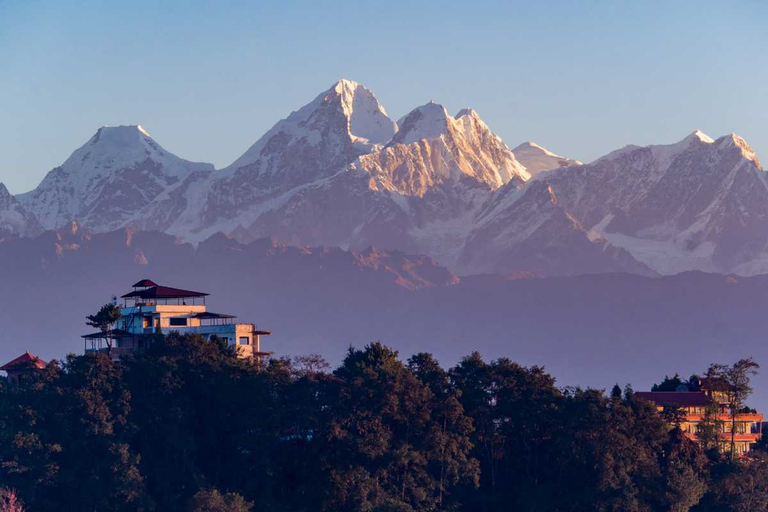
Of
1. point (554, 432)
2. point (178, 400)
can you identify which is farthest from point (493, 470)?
point (178, 400)

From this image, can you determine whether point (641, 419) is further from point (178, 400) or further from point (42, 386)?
point (42, 386)

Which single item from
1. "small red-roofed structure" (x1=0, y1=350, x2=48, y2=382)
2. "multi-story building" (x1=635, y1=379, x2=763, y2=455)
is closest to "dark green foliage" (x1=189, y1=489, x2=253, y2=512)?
"small red-roofed structure" (x1=0, y1=350, x2=48, y2=382)

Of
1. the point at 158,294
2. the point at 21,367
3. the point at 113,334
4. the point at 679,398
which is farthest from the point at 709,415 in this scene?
the point at 21,367

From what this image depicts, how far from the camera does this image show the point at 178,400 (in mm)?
160625

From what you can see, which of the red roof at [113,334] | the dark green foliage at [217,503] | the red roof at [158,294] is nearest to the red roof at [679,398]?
the red roof at [158,294]

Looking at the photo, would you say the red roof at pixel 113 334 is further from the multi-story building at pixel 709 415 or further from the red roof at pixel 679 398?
the multi-story building at pixel 709 415

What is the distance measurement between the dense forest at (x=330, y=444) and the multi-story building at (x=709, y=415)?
11226 millimetres

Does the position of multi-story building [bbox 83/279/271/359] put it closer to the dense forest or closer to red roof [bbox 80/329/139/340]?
red roof [bbox 80/329/139/340]

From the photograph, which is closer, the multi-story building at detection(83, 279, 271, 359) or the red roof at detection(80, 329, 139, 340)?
the red roof at detection(80, 329, 139, 340)

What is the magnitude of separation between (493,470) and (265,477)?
2090 centimetres

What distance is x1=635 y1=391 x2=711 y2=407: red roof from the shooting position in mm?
186613

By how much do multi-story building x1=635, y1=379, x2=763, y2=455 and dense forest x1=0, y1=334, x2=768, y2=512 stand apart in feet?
36.8

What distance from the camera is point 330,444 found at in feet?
506

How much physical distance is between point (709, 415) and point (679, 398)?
25.5ft
